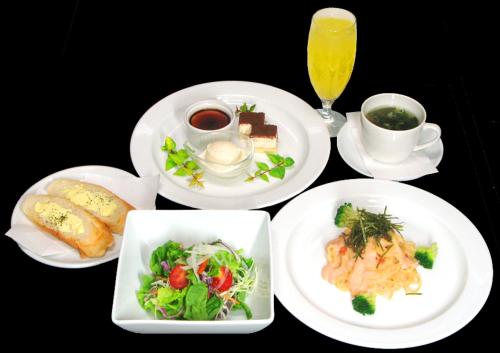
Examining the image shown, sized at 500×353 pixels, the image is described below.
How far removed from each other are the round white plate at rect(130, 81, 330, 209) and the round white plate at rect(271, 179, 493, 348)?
0.35 ft

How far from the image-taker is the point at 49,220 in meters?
1.59

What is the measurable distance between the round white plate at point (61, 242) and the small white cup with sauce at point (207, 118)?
10.0 inches

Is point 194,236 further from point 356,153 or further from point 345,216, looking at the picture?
point 356,153

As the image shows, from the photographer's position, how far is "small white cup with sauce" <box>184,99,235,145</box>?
6.16ft

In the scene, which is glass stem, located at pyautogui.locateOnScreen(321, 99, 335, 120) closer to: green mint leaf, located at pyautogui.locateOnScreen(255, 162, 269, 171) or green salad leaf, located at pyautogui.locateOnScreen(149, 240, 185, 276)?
green mint leaf, located at pyautogui.locateOnScreen(255, 162, 269, 171)

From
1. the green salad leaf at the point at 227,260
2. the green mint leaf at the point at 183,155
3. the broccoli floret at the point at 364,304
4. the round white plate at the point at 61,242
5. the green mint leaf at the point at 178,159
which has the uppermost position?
the broccoli floret at the point at 364,304

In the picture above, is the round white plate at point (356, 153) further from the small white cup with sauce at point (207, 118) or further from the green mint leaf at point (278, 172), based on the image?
the small white cup with sauce at point (207, 118)

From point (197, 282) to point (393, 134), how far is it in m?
0.76

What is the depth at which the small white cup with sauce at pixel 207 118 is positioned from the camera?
1.88m

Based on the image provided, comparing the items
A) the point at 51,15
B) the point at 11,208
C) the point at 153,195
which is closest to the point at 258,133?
the point at 153,195

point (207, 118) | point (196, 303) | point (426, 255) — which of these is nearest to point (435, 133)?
point (426, 255)

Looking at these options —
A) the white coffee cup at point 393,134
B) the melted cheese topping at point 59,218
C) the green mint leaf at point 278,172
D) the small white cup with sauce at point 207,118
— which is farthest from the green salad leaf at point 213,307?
the white coffee cup at point 393,134

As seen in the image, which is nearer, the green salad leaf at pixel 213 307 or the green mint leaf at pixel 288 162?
the green salad leaf at pixel 213 307

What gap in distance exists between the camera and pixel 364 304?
1.46 meters
